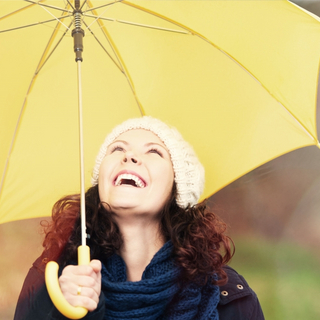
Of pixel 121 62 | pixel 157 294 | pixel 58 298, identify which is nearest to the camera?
pixel 58 298

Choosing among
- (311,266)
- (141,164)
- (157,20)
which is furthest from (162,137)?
(311,266)

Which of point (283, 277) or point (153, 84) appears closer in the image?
point (153, 84)

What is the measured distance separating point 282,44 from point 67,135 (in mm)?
1283

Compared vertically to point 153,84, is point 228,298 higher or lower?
lower

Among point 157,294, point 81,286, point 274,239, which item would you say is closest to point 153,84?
point 157,294

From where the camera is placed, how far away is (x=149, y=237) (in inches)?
82.7

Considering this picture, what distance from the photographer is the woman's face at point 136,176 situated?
1912 mm

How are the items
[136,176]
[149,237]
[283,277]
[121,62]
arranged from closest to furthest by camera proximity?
[136,176] < [149,237] < [121,62] < [283,277]

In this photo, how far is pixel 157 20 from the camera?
225cm

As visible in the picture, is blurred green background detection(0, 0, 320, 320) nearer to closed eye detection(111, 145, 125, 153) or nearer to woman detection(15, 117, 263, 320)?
woman detection(15, 117, 263, 320)

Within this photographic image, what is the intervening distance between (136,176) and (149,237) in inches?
13.2

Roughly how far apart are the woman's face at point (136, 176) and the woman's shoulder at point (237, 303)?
0.57 m

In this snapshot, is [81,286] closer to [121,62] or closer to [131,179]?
[131,179]

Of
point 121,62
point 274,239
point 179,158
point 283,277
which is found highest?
point 121,62
